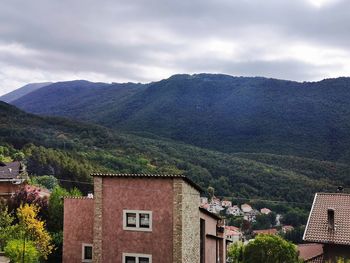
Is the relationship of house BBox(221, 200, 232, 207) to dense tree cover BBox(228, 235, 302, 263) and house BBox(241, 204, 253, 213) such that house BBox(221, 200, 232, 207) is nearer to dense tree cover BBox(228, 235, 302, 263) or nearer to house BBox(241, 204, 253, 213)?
house BBox(241, 204, 253, 213)

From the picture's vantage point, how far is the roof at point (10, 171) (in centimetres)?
4508

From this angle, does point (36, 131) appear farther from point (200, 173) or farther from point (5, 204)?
point (5, 204)

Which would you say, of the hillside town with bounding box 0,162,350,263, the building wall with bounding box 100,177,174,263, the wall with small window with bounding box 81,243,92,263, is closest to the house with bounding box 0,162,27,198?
the hillside town with bounding box 0,162,350,263

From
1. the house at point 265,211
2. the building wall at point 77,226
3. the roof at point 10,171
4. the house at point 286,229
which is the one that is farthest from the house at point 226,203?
the building wall at point 77,226

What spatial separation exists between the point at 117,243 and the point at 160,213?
2872 millimetres

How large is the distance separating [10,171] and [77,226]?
18.5m

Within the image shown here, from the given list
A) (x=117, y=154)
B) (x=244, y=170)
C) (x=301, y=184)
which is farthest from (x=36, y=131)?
(x=301, y=184)

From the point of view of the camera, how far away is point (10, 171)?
4622 cm

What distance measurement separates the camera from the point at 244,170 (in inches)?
6029

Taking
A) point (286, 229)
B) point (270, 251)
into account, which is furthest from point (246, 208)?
point (270, 251)

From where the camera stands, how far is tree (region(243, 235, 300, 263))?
150ft

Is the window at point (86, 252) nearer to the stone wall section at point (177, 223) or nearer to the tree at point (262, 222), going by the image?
the stone wall section at point (177, 223)

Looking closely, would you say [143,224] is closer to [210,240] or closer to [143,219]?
[143,219]

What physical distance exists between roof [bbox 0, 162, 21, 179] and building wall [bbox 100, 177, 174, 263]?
20.1 m
